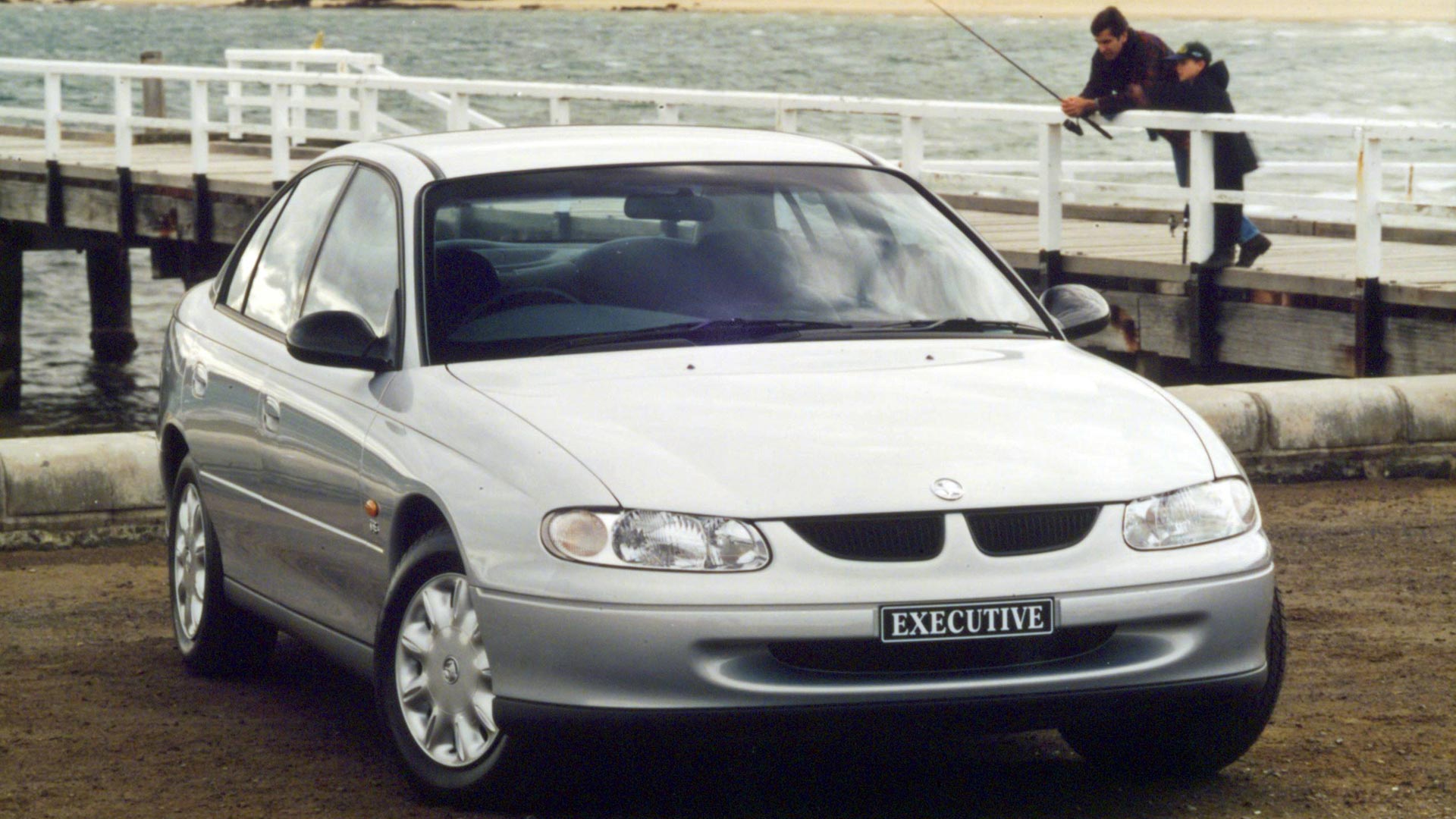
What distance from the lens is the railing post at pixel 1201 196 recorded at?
1376 cm

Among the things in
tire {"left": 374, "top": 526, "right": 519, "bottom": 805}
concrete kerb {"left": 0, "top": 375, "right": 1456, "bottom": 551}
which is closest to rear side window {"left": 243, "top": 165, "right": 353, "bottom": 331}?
tire {"left": 374, "top": 526, "right": 519, "bottom": 805}

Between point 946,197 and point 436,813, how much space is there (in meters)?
17.1

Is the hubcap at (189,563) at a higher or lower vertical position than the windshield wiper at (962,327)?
lower

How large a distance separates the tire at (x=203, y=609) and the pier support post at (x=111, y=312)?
2249 centimetres

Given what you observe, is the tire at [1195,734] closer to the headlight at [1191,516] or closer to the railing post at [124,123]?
the headlight at [1191,516]

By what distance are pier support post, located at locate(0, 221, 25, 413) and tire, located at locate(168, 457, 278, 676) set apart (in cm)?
1954

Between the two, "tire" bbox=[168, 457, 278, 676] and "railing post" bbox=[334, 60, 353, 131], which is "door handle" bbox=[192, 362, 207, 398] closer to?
"tire" bbox=[168, 457, 278, 676]

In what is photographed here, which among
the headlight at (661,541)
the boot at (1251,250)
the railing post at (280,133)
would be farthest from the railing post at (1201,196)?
the railing post at (280,133)

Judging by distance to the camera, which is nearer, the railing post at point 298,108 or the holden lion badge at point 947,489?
the holden lion badge at point 947,489

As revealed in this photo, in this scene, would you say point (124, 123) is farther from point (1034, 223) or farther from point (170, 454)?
point (170, 454)

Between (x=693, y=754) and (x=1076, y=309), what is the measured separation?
5.01 ft

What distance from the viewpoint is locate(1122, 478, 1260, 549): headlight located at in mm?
5059

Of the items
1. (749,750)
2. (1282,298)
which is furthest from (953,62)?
(749,750)

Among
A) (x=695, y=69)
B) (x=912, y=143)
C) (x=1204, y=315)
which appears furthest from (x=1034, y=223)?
(x=695, y=69)
